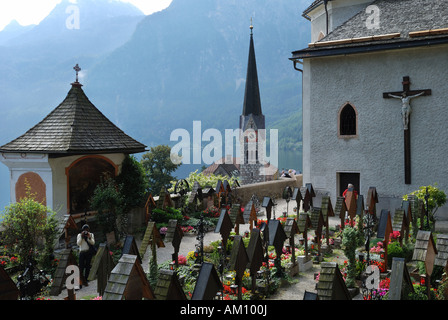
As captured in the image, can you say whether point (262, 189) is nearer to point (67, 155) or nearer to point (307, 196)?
point (307, 196)

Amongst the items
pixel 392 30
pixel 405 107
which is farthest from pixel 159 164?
pixel 405 107

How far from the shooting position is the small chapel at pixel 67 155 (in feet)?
39.1

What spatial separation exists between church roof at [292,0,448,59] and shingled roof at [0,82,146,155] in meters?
7.72

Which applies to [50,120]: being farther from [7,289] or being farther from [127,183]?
[7,289]

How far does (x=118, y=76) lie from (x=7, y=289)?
19271 centimetres

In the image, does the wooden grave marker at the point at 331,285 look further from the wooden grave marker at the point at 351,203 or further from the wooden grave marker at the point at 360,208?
the wooden grave marker at the point at 351,203

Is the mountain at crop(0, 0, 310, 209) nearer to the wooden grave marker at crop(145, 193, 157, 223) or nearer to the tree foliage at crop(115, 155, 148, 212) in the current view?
the wooden grave marker at crop(145, 193, 157, 223)

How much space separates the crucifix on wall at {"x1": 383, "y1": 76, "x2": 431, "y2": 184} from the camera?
557 inches

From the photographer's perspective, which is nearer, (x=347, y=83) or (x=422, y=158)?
(x=422, y=158)

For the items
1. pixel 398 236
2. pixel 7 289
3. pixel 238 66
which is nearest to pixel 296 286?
pixel 398 236

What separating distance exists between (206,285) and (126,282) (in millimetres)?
975

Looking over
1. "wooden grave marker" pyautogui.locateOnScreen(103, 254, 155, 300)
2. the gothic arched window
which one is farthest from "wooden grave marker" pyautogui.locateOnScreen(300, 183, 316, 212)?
"wooden grave marker" pyautogui.locateOnScreen(103, 254, 155, 300)

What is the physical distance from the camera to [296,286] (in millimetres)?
8625

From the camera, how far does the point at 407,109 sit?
14.2 metres
